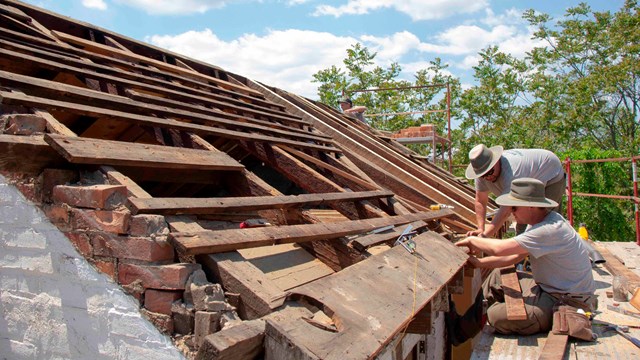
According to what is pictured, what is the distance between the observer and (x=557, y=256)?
12.8ft

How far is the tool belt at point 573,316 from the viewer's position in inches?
142

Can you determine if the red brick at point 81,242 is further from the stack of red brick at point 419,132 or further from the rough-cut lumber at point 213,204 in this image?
the stack of red brick at point 419,132

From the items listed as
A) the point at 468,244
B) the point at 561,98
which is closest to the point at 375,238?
the point at 468,244

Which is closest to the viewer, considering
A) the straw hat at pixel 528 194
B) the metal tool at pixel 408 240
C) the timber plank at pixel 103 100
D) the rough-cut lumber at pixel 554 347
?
the timber plank at pixel 103 100

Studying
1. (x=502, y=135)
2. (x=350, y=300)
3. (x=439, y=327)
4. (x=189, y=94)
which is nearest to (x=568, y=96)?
(x=502, y=135)

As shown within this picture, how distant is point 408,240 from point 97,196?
1962mm

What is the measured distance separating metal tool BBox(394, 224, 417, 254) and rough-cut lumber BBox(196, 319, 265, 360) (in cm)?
158

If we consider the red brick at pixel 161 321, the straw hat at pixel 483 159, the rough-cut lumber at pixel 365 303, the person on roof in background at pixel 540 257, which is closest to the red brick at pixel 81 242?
the red brick at pixel 161 321

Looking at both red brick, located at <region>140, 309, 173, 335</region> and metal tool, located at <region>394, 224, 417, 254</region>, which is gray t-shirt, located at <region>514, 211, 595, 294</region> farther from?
red brick, located at <region>140, 309, 173, 335</region>

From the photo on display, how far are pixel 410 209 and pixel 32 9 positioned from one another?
12.4 feet

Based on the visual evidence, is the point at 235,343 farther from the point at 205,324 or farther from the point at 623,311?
the point at 623,311

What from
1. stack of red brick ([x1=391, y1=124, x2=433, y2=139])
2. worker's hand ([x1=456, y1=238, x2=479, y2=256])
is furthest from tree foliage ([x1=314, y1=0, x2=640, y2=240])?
worker's hand ([x1=456, y1=238, x2=479, y2=256])

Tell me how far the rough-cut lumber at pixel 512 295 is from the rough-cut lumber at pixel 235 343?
9.02 feet

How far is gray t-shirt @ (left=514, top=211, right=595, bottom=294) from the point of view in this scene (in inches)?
148
